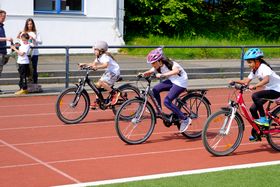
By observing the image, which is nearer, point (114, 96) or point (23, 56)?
point (114, 96)

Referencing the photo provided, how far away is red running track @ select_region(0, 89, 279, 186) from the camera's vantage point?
8086mm

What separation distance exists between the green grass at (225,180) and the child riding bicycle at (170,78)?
226 cm

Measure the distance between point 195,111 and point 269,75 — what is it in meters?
1.78

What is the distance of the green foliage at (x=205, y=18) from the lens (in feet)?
96.7

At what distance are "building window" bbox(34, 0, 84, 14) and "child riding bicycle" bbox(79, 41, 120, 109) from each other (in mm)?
13199

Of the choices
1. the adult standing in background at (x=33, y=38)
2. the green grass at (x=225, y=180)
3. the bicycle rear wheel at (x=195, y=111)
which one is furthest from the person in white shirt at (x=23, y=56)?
the green grass at (x=225, y=180)

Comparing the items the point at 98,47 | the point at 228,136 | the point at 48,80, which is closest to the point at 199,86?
the point at 48,80

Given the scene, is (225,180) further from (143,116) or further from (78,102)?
(78,102)

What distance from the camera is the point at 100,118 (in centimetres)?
1272

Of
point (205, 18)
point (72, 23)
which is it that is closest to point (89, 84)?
point (72, 23)

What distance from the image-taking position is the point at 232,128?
9312 millimetres

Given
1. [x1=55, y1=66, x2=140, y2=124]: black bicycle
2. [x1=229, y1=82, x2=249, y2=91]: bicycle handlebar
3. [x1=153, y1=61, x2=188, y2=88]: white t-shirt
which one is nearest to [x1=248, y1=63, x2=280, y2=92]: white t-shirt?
[x1=229, y1=82, x2=249, y2=91]: bicycle handlebar

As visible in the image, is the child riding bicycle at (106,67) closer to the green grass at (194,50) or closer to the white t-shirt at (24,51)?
the white t-shirt at (24,51)

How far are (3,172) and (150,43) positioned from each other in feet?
67.1
